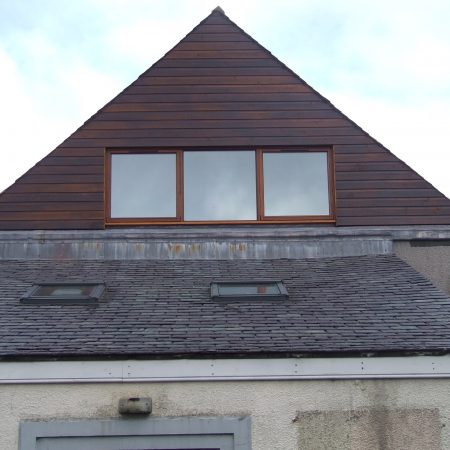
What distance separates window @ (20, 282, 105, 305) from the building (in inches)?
1.3

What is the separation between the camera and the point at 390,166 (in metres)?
10.3

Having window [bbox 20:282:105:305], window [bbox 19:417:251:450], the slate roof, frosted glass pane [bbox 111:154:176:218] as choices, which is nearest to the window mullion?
the slate roof

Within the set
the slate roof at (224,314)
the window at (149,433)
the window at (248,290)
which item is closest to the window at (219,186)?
the slate roof at (224,314)

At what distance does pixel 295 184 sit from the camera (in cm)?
1028

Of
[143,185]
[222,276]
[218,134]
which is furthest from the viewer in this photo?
[218,134]

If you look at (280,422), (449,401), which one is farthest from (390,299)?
(280,422)

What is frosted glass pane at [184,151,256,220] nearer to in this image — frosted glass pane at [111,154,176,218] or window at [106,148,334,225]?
window at [106,148,334,225]

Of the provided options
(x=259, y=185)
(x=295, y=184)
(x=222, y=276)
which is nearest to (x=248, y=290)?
(x=222, y=276)

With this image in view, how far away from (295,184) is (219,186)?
3.66ft

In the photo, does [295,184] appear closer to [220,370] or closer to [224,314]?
[224,314]

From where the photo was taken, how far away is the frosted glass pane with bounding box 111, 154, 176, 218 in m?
10.2

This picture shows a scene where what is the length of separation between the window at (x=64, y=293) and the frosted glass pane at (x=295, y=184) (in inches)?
121

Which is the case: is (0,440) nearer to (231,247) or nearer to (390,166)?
(231,247)

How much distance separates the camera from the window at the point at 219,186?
33.3 feet
